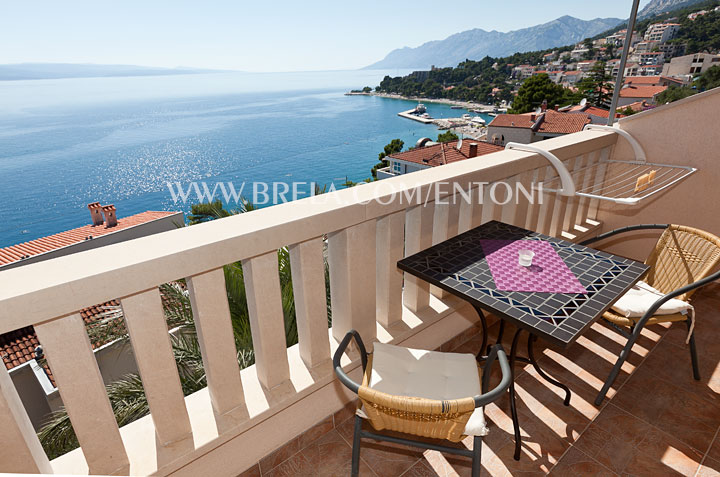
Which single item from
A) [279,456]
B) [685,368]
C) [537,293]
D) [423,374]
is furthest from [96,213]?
[685,368]

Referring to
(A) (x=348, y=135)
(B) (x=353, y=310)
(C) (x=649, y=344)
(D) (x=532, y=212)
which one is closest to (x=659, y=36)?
(D) (x=532, y=212)

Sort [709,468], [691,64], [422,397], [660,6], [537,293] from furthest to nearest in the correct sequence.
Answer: [660,6]
[691,64]
[709,468]
[537,293]
[422,397]

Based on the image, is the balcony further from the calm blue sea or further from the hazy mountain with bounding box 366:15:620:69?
the hazy mountain with bounding box 366:15:620:69

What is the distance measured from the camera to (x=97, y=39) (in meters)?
84.1

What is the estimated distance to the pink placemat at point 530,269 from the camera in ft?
5.15

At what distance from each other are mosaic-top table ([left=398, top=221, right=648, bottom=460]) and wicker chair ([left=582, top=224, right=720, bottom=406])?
339 mm

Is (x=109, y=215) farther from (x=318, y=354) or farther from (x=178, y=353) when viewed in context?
(x=318, y=354)

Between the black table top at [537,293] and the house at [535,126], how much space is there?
2775 cm

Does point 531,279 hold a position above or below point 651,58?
below

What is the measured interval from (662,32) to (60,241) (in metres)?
26.0

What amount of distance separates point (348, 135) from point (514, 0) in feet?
111

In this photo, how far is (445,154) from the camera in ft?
71.8

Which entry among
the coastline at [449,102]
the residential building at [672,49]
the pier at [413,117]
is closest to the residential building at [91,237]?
the residential building at [672,49]

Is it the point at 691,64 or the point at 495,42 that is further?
the point at 495,42
